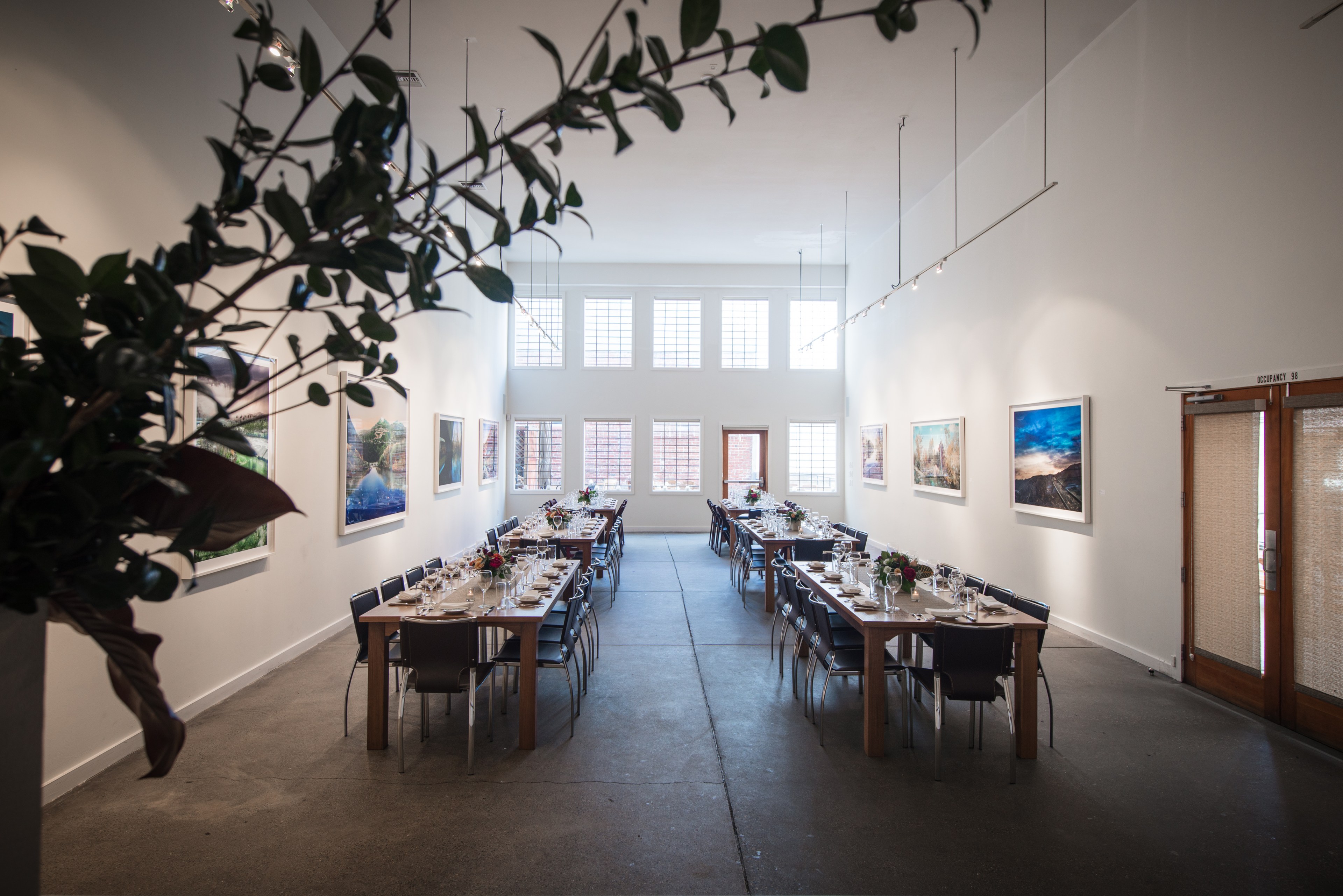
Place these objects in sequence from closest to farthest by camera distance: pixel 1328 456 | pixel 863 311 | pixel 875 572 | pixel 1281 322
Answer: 1. pixel 1328 456
2. pixel 1281 322
3. pixel 875 572
4. pixel 863 311

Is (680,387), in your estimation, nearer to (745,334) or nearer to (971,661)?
→ (745,334)

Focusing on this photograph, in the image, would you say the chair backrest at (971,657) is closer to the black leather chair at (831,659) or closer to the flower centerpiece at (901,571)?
the black leather chair at (831,659)

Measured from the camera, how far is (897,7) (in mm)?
770

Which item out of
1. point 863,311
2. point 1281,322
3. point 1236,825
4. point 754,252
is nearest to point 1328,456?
point 1281,322

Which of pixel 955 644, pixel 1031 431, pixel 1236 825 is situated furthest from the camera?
pixel 1031 431

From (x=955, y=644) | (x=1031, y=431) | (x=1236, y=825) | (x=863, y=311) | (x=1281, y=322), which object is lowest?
(x=1236, y=825)

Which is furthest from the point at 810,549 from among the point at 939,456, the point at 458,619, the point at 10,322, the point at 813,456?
the point at 813,456

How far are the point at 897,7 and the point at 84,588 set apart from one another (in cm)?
107

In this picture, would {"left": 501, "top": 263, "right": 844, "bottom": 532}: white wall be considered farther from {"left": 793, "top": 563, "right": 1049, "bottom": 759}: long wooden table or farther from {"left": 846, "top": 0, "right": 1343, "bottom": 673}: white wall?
{"left": 793, "top": 563, "right": 1049, "bottom": 759}: long wooden table

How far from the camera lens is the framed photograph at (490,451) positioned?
11836 millimetres

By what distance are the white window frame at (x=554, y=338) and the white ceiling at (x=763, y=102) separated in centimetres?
254

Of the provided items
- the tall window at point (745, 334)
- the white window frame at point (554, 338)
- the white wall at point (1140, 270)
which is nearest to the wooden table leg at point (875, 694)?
the white wall at point (1140, 270)

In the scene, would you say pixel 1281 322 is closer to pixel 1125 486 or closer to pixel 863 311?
pixel 1125 486

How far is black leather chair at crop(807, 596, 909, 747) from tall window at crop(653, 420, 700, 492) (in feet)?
30.7
